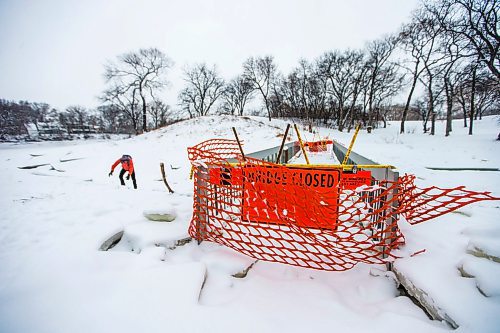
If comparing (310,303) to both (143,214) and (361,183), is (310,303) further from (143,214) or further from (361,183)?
(143,214)

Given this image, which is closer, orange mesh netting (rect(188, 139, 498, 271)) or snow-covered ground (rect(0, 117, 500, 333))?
snow-covered ground (rect(0, 117, 500, 333))

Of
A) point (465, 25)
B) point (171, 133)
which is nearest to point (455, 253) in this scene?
point (465, 25)

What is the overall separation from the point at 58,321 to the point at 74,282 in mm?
400

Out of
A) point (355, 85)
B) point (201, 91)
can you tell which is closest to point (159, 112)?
point (201, 91)

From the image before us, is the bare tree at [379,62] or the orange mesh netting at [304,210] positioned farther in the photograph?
the bare tree at [379,62]

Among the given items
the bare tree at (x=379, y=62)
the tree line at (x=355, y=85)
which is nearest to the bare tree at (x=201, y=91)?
the tree line at (x=355, y=85)

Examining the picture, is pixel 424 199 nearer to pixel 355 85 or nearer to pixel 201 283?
pixel 201 283

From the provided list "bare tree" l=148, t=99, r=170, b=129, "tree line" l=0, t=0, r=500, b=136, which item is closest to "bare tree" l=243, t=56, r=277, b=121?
"tree line" l=0, t=0, r=500, b=136

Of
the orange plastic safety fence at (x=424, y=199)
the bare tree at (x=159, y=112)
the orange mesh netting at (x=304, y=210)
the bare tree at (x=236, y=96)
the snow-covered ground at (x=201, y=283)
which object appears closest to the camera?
the snow-covered ground at (x=201, y=283)

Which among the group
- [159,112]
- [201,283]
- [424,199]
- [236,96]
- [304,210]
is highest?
[236,96]

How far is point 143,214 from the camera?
3.03 meters

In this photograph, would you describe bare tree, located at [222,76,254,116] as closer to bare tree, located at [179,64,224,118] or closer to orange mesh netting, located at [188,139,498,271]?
bare tree, located at [179,64,224,118]

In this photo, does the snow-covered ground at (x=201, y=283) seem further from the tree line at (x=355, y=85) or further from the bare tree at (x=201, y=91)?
the bare tree at (x=201, y=91)

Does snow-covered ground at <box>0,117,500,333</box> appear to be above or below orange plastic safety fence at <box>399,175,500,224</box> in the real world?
below
